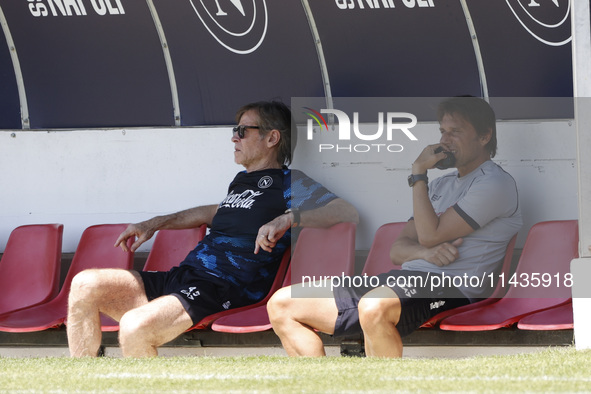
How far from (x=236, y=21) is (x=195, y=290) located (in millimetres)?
2007

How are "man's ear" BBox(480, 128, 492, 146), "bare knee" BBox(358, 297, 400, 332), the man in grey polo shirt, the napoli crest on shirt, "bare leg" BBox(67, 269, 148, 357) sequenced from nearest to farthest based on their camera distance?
"bare knee" BBox(358, 297, 400, 332) → the man in grey polo shirt → "bare leg" BBox(67, 269, 148, 357) → "man's ear" BBox(480, 128, 492, 146) → the napoli crest on shirt

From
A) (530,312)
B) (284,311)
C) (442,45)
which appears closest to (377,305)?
(284,311)

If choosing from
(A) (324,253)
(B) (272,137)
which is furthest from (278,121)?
(A) (324,253)

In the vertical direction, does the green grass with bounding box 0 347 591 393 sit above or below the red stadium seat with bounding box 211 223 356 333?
below

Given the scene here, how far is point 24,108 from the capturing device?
6793 millimetres

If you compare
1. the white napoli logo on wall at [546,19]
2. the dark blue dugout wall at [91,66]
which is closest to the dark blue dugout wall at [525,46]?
the white napoli logo on wall at [546,19]

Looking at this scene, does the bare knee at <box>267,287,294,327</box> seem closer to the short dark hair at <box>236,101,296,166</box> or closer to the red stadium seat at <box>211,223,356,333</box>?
the red stadium seat at <box>211,223,356,333</box>

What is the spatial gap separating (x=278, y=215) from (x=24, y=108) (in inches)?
89.1

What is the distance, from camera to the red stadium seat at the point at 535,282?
15.7 ft

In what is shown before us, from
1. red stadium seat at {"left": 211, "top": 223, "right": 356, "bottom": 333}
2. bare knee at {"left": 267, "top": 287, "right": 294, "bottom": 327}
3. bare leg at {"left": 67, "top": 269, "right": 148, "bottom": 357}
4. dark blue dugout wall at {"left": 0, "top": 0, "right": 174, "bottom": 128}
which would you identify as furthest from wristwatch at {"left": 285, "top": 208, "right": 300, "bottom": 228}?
dark blue dugout wall at {"left": 0, "top": 0, "right": 174, "bottom": 128}

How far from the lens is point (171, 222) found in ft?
19.3

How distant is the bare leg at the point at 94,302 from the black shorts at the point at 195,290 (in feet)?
0.38

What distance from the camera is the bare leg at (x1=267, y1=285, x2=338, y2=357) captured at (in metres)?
4.67

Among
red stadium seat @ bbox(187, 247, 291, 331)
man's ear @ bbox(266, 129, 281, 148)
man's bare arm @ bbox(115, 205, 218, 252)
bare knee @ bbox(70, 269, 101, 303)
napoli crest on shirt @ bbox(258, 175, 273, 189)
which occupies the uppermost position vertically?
man's ear @ bbox(266, 129, 281, 148)
